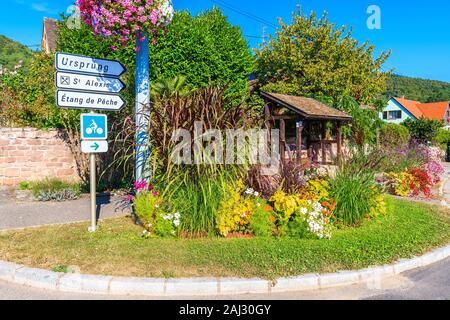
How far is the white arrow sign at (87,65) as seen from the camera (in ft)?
16.1

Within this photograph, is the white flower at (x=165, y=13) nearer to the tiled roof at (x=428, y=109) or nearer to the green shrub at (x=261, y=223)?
the green shrub at (x=261, y=223)

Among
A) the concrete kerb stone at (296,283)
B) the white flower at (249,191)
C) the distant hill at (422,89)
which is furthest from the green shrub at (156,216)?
the distant hill at (422,89)

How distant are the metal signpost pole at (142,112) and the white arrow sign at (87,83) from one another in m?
0.38

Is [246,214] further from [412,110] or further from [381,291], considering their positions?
[412,110]

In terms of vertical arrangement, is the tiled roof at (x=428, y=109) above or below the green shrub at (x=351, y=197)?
above

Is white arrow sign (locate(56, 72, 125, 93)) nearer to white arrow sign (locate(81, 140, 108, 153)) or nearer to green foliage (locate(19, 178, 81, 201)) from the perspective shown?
white arrow sign (locate(81, 140, 108, 153))

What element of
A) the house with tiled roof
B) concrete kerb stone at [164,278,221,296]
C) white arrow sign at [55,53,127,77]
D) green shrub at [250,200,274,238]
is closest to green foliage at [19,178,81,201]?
white arrow sign at [55,53,127,77]

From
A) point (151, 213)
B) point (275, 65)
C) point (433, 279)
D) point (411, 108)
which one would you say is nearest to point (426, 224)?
point (433, 279)

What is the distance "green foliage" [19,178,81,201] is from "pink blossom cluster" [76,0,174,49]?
4316 mm

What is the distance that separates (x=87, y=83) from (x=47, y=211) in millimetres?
3067

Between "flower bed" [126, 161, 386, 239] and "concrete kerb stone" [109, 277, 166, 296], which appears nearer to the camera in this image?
"concrete kerb stone" [109, 277, 166, 296]

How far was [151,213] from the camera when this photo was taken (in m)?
5.14

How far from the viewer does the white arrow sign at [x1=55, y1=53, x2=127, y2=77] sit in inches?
194

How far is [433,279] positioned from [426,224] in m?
2.35
